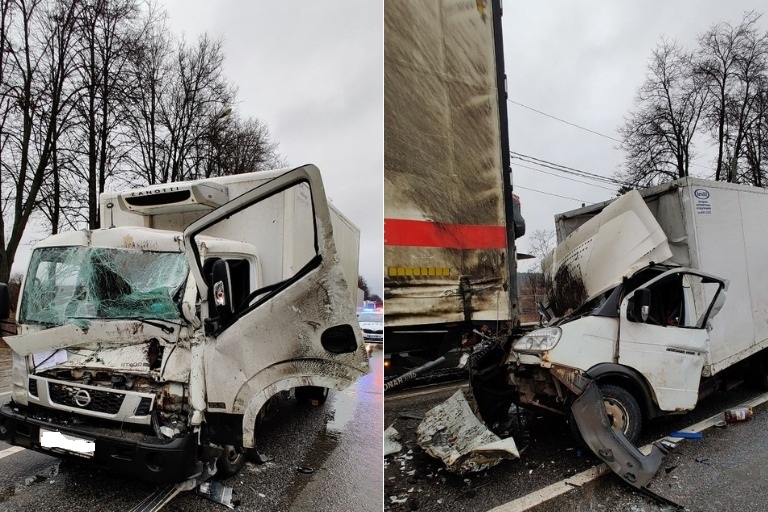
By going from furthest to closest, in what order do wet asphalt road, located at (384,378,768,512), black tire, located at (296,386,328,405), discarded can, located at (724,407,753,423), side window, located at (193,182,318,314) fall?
black tire, located at (296,386,328,405) < discarded can, located at (724,407,753,423) < side window, located at (193,182,318,314) < wet asphalt road, located at (384,378,768,512)

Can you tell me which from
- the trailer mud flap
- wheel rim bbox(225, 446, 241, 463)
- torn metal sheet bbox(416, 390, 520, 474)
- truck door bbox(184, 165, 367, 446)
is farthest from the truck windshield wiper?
the trailer mud flap

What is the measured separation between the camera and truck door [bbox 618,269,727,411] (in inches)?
116

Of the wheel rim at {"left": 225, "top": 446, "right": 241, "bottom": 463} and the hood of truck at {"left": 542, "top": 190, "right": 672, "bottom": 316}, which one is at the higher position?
the hood of truck at {"left": 542, "top": 190, "right": 672, "bottom": 316}

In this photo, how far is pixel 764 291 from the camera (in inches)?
130

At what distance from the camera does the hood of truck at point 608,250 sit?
2.83 meters

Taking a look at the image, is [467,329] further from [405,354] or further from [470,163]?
[470,163]

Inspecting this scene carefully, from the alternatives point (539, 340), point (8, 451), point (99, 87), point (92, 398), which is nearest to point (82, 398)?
point (92, 398)

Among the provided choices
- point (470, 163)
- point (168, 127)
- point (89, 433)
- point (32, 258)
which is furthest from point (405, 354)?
point (168, 127)

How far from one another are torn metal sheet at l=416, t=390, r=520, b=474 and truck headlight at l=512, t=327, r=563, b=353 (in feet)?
1.82

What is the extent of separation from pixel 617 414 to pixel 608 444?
317 mm

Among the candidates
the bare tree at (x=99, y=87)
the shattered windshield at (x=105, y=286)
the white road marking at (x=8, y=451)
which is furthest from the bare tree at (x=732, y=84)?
the bare tree at (x=99, y=87)

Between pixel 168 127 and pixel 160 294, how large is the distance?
8682 mm

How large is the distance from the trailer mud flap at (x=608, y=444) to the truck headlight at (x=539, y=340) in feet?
1.02

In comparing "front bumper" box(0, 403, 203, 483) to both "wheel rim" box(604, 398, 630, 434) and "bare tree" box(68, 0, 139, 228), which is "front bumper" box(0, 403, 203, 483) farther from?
"bare tree" box(68, 0, 139, 228)
